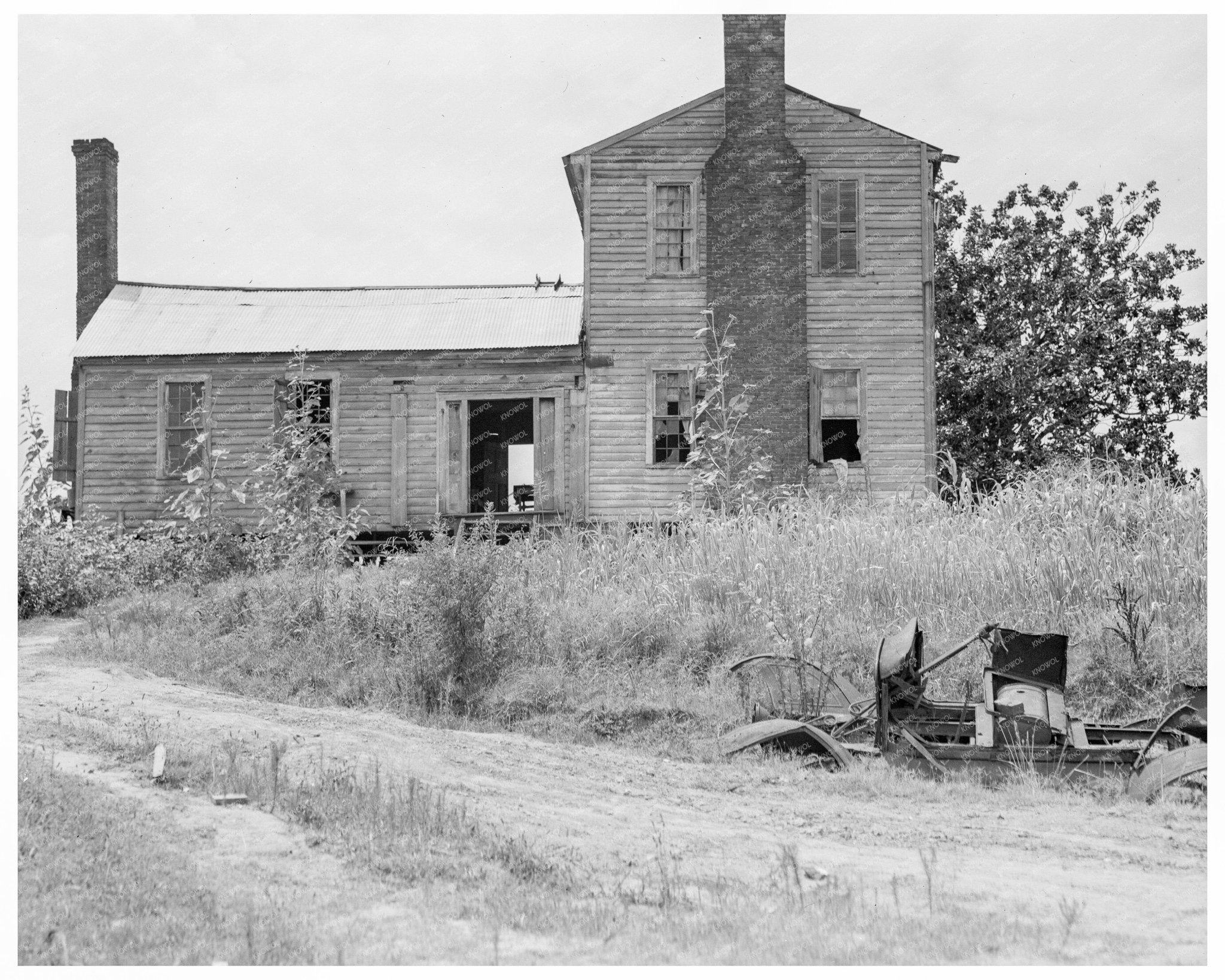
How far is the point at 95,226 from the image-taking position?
78.4 feet

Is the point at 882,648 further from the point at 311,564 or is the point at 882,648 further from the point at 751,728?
the point at 311,564

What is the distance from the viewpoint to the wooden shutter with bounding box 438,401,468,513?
2102 centimetres

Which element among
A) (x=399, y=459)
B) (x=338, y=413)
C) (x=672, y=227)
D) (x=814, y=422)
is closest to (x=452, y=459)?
(x=399, y=459)

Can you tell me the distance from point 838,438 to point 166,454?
12.0m

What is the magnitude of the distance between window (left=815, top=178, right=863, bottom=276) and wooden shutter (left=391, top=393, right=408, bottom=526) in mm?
7807

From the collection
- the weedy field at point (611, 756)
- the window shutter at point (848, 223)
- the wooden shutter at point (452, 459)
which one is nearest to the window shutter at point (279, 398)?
the wooden shutter at point (452, 459)

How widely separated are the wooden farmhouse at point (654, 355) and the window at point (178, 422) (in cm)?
4

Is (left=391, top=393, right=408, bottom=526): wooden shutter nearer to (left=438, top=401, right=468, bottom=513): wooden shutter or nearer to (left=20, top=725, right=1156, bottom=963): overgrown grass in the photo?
(left=438, top=401, right=468, bottom=513): wooden shutter

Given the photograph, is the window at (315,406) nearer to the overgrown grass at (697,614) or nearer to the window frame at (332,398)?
the window frame at (332,398)

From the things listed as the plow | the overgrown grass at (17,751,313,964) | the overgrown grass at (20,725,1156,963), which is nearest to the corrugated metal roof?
the plow

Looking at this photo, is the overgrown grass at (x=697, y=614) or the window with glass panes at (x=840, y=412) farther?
the window with glass panes at (x=840, y=412)

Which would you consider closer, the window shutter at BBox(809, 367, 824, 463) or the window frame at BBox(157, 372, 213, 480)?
the window shutter at BBox(809, 367, 824, 463)

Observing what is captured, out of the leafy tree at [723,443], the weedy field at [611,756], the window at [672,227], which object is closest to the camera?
the weedy field at [611,756]

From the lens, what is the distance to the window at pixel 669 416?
67.6ft
